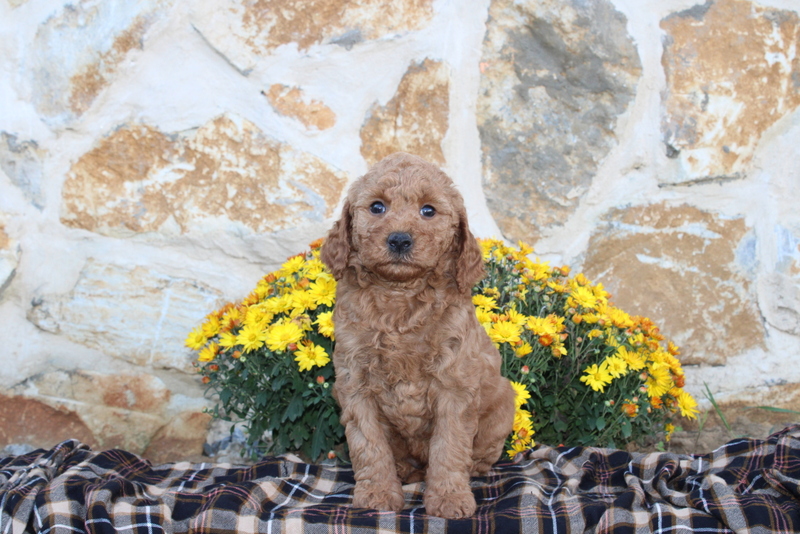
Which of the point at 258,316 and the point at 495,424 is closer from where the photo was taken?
the point at 495,424

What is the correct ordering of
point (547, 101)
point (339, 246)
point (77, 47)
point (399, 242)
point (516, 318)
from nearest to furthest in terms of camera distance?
1. point (399, 242)
2. point (339, 246)
3. point (516, 318)
4. point (77, 47)
5. point (547, 101)

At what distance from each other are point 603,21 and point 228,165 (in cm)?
220

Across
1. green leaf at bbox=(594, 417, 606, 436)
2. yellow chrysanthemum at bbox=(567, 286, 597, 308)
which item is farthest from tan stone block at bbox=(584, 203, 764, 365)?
green leaf at bbox=(594, 417, 606, 436)

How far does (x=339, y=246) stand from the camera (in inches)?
96.4

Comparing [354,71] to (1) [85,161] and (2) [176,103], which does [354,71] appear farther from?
(1) [85,161]

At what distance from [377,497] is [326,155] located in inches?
75.7

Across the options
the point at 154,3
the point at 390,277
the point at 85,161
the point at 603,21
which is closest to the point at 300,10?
the point at 154,3

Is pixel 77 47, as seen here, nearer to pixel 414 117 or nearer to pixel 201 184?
pixel 201 184

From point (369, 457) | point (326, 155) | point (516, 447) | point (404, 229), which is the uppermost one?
point (326, 155)

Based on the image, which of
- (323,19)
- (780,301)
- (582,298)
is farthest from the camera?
(780,301)

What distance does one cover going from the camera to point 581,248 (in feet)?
12.4

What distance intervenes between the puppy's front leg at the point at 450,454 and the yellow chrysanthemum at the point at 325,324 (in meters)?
0.68

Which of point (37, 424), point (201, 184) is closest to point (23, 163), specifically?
point (201, 184)

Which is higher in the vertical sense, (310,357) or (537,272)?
(537,272)
